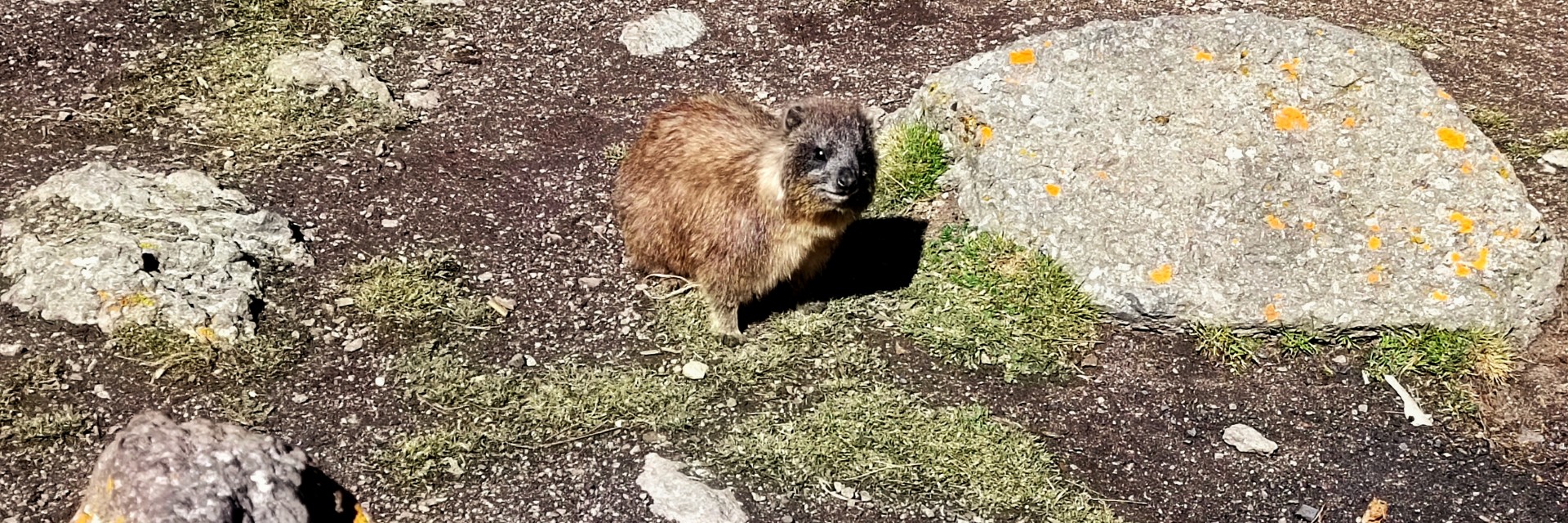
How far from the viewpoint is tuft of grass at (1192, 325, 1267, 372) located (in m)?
6.11

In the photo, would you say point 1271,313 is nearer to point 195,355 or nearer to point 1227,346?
point 1227,346

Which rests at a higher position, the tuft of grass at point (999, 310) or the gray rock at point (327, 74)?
the gray rock at point (327, 74)

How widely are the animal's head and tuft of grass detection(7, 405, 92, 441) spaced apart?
2.94m

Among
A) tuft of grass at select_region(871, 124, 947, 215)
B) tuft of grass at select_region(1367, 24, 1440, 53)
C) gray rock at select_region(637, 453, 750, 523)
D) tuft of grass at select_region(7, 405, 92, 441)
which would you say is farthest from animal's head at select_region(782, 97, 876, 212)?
tuft of grass at select_region(1367, 24, 1440, 53)

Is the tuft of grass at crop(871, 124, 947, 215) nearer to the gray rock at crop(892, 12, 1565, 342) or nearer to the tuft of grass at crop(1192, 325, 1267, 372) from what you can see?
the gray rock at crop(892, 12, 1565, 342)

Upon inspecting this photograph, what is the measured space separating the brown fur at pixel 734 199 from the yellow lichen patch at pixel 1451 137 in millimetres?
2902

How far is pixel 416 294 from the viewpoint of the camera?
20.3ft

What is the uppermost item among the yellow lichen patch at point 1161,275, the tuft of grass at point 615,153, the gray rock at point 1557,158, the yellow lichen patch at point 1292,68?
the yellow lichen patch at point 1292,68

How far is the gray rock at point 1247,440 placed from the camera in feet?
18.6

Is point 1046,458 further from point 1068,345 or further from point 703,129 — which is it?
point 703,129

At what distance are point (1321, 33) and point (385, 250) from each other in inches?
189

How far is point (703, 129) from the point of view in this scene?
611 cm

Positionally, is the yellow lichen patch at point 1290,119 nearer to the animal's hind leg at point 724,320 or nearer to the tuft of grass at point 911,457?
the tuft of grass at point 911,457

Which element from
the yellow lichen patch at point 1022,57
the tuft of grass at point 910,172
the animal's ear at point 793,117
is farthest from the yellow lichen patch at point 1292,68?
the animal's ear at point 793,117
